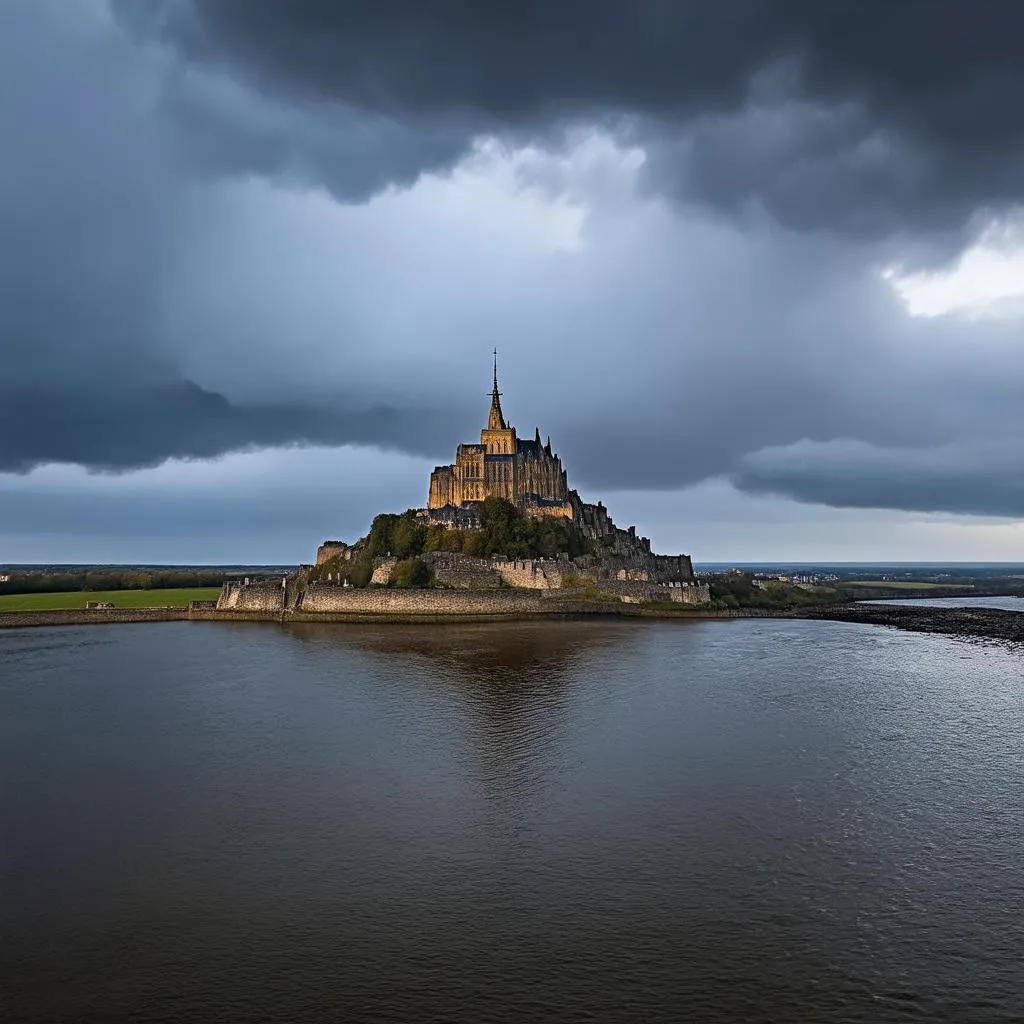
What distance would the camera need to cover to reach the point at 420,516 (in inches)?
2810

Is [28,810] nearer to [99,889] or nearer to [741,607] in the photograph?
[99,889]

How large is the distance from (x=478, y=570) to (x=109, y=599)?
3276 centimetres

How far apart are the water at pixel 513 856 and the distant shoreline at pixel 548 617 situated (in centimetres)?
2829

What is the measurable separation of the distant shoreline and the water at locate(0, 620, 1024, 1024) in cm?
2829

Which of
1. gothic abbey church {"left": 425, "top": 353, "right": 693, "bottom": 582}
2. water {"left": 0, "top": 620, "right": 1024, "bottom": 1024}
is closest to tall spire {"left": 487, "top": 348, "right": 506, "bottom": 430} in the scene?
gothic abbey church {"left": 425, "top": 353, "right": 693, "bottom": 582}

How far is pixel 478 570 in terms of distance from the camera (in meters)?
59.3

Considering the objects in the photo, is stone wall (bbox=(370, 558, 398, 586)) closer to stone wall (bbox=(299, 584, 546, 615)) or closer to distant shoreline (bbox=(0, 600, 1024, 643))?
stone wall (bbox=(299, 584, 546, 615))

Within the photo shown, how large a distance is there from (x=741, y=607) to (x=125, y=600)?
173 ft

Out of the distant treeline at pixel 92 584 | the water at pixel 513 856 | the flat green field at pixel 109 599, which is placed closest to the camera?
the water at pixel 513 856

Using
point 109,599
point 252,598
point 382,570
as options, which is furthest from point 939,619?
point 109,599

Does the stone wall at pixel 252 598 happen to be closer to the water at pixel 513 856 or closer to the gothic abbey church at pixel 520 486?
the gothic abbey church at pixel 520 486

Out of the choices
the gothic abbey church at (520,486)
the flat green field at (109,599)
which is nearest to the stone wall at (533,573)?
the gothic abbey church at (520,486)

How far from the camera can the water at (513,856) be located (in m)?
8.88

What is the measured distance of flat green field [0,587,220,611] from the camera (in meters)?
60.8
